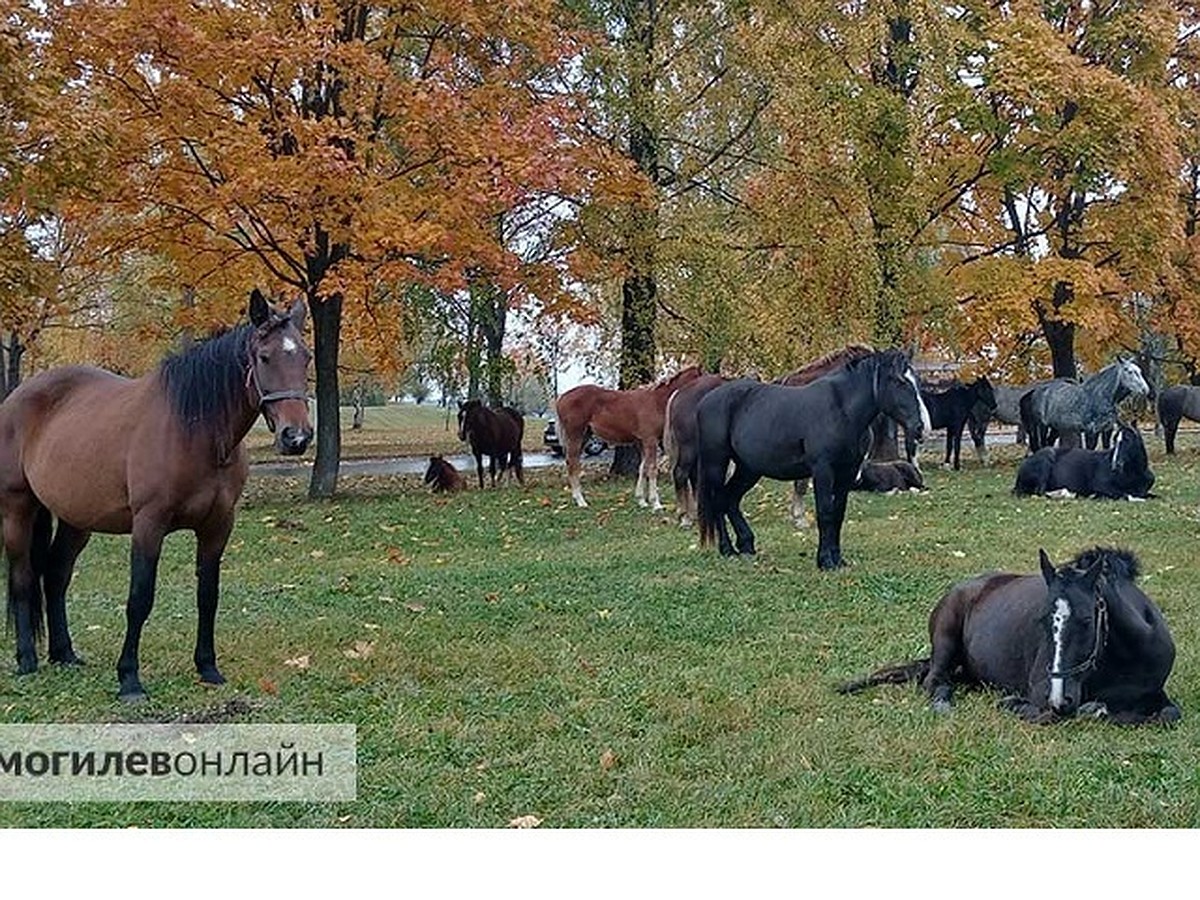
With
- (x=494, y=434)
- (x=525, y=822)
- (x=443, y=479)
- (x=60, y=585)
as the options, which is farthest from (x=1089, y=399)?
(x=525, y=822)

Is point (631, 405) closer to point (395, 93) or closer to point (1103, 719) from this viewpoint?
point (395, 93)

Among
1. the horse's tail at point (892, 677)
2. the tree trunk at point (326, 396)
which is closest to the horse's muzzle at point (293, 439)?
the horse's tail at point (892, 677)

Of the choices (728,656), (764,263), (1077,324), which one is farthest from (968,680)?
(1077,324)

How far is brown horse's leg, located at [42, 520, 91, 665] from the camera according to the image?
689cm

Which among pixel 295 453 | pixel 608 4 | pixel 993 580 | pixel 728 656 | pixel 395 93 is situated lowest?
pixel 728 656

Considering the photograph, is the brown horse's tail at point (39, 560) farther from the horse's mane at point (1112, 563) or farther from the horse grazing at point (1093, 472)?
the horse grazing at point (1093, 472)

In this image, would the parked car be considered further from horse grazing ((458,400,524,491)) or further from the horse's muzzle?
the horse's muzzle

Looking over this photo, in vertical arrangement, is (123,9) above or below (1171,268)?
above

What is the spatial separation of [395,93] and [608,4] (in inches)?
239

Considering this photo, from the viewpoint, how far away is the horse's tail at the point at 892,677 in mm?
6066

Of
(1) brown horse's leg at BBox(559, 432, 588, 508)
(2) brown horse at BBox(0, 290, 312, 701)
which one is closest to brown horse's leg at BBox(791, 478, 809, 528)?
(1) brown horse's leg at BBox(559, 432, 588, 508)

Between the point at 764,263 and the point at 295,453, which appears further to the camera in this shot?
the point at 764,263

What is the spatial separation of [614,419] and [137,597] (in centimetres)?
1135

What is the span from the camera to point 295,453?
5.87m
